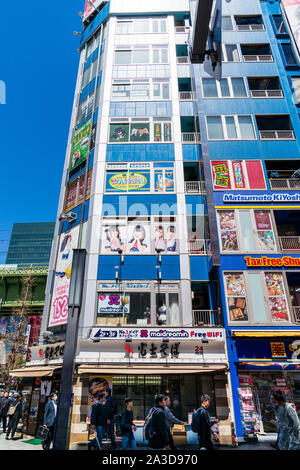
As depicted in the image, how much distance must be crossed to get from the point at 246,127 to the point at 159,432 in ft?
61.0

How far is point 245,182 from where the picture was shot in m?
16.9

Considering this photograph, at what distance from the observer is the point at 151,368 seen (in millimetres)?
12180

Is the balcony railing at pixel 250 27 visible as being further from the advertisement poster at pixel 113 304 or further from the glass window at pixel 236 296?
the advertisement poster at pixel 113 304

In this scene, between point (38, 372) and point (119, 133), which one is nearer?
point (38, 372)

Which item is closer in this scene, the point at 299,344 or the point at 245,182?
the point at 299,344

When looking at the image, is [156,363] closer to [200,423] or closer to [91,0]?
[200,423]

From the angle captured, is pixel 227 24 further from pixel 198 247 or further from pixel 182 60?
pixel 198 247

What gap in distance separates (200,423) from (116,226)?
1152 cm

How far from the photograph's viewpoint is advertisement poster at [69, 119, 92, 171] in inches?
780

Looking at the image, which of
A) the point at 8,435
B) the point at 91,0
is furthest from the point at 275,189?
the point at 91,0

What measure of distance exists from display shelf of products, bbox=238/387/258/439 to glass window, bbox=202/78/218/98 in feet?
62.5

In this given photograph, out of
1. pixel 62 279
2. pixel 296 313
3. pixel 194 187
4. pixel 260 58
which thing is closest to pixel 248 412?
pixel 296 313

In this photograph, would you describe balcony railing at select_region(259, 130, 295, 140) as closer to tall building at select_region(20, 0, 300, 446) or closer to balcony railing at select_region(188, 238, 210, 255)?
tall building at select_region(20, 0, 300, 446)

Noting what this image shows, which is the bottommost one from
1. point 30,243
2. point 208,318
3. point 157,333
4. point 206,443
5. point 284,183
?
point 206,443
